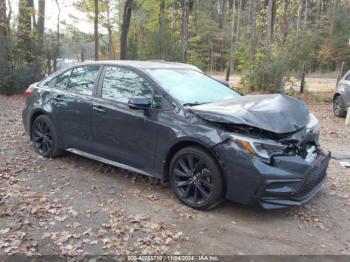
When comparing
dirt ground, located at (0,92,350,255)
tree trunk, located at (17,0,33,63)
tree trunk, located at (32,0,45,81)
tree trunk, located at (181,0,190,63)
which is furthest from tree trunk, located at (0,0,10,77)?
dirt ground, located at (0,92,350,255)

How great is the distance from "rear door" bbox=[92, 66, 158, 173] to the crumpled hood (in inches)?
28.0

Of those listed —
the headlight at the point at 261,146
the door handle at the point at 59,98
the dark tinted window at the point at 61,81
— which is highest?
the dark tinted window at the point at 61,81

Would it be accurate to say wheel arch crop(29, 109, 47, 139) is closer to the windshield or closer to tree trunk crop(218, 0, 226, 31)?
the windshield

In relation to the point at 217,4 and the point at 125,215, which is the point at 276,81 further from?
the point at 217,4

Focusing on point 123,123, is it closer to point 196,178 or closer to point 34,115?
point 196,178

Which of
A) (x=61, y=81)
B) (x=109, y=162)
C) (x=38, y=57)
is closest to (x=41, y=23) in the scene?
(x=38, y=57)

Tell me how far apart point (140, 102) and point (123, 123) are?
479 mm

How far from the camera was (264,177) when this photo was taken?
4.01m

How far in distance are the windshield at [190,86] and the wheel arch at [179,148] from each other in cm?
52

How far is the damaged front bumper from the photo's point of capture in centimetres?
404

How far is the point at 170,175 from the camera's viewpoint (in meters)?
4.74

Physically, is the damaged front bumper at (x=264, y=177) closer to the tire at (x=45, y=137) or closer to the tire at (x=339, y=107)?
the tire at (x=45, y=137)

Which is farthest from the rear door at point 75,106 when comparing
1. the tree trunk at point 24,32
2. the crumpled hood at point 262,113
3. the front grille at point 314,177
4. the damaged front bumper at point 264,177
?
the tree trunk at point 24,32

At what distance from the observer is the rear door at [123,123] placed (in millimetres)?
4879
